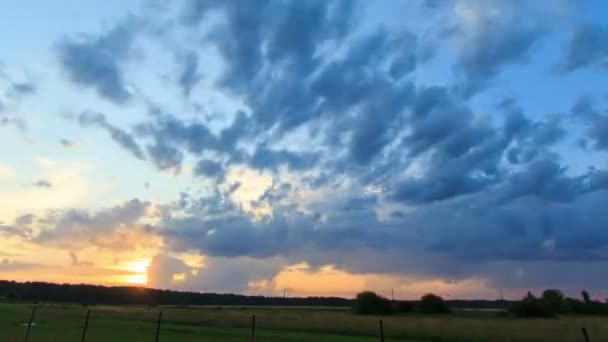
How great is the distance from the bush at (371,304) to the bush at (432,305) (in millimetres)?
7955

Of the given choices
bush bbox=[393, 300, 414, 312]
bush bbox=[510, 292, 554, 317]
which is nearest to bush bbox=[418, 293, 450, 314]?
bush bbox=[393, 300, 414, 312]

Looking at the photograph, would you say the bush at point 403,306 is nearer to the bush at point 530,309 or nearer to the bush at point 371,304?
the bush at point 371,304

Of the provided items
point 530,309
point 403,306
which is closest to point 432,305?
point 403,306

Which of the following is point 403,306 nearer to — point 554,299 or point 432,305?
point 432,305

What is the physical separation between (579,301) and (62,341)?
412 ft

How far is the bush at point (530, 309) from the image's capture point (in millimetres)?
98812

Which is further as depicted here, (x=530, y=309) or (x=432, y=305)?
(x=432, y=305)

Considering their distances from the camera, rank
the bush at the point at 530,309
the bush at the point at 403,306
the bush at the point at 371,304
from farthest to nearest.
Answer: the bush at the point at 403,306
the bush at the point at 371,304
the bush at the point at 530,309

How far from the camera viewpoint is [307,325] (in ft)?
206

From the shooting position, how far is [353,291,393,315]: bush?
110 m

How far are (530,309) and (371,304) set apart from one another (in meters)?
31.7

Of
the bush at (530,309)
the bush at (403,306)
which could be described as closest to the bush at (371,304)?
the bush at (403,306)

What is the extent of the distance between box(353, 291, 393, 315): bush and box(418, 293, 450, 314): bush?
796 centimetres

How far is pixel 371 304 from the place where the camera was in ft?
366
